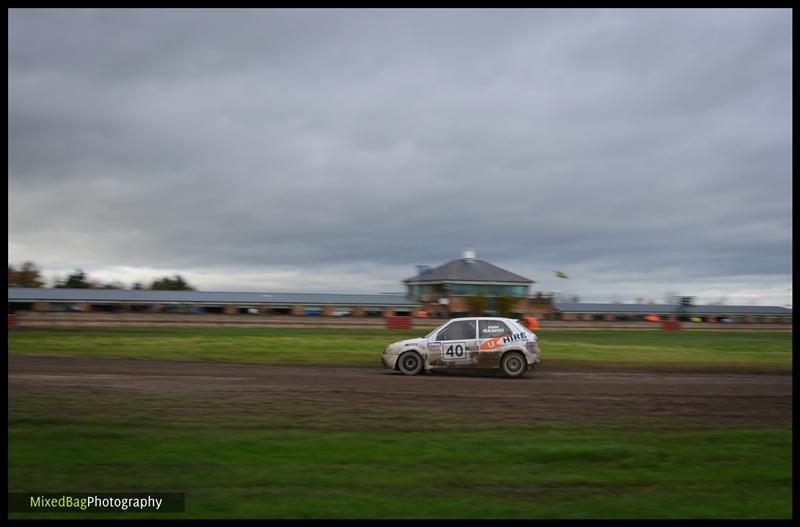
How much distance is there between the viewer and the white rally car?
61.3 ft

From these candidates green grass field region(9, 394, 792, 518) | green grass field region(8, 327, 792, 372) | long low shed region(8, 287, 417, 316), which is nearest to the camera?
green grass field region(9, 394, 792, 518)

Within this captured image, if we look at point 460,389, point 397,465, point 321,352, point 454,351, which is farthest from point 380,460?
point 321,352

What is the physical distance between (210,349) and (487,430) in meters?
17.0

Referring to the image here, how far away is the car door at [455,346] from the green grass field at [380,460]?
21.3 ft

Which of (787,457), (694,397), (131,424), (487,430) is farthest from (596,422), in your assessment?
(131,424)

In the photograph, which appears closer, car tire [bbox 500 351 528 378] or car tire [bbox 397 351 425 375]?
car tire [bbox 500 351 528 378]

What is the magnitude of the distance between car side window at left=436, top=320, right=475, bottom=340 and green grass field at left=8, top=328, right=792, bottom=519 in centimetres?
668

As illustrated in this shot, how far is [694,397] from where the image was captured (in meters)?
14.8

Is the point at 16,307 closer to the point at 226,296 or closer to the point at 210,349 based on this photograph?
the point at 226,296

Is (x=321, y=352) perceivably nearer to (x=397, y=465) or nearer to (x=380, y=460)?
(x=380, y=460)

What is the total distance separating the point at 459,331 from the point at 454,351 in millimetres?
562

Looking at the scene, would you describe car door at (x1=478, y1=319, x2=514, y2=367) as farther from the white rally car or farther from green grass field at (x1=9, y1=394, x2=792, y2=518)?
green grass field at (x1=9, y1=394, x2=792, y2=518)

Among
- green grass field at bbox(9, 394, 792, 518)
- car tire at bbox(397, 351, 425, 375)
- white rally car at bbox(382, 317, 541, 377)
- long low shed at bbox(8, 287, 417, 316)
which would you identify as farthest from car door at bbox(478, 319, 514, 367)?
Answer: long low shed at bbox(8, 287, 417, 316)
